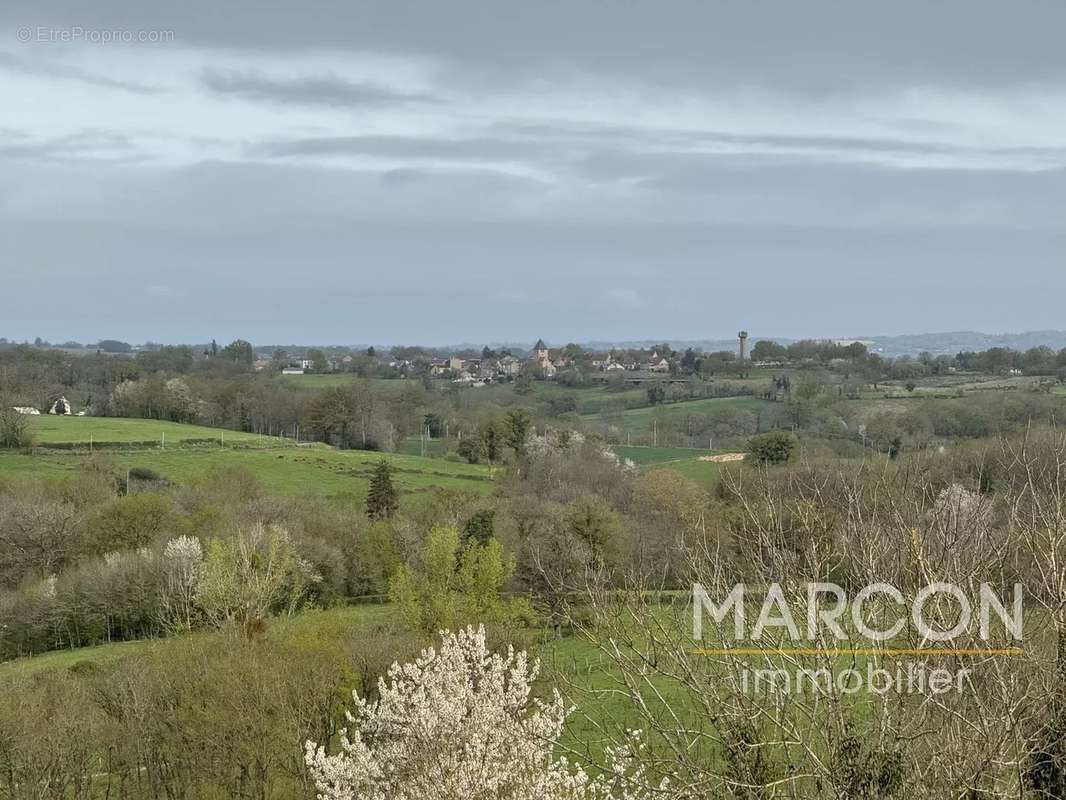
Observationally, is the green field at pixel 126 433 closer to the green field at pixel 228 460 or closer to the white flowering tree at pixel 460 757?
the green field at pixel 228 460

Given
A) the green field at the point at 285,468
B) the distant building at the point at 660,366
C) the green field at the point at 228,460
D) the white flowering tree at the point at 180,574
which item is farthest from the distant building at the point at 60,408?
the distant building at the point at 660,366

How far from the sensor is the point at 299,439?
292 feet

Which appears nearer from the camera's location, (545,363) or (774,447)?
(774,447)

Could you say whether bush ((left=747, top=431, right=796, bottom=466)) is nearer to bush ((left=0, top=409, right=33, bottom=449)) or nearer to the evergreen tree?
the evergreen tree

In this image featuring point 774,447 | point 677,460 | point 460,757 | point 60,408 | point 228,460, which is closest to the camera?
point 460,757

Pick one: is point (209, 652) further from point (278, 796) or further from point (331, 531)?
point (331, 531)

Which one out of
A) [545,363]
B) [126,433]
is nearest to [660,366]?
[545,363]

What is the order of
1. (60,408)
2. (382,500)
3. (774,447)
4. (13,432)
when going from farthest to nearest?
1. (60,408)
2. (13,432)
3. (774,447)
4. (382,500)

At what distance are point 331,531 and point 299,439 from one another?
37.4 meters

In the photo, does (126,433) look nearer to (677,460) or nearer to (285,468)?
(285,468)

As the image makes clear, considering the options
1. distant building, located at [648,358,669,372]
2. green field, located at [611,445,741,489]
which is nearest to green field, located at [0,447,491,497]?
green field, located at [611,445,741,489]

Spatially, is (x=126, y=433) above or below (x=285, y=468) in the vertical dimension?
above

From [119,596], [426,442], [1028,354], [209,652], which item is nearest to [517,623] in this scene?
[209,652]

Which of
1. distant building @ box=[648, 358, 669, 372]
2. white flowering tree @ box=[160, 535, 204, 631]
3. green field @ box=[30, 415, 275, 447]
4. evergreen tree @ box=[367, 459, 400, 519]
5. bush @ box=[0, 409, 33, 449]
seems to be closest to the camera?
white flowering tree @ box=[160, 535, 204, 631]
